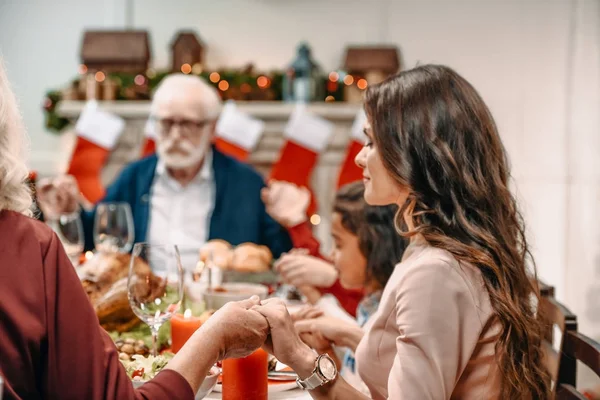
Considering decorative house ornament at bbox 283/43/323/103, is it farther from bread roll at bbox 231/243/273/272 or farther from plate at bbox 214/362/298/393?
plate at bbox 214/362/298/393


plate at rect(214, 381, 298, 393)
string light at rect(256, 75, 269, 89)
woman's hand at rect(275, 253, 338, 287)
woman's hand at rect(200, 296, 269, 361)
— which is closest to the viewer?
woman's hand at rect(200, 296, 269, 361)

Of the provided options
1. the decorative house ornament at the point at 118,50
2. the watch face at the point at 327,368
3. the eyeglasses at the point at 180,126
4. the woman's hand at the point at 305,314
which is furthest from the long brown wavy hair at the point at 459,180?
the decorative house ornament at the point at 118,50

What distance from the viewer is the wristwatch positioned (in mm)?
1160

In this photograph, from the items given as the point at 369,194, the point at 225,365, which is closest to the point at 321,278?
the point at 369,194

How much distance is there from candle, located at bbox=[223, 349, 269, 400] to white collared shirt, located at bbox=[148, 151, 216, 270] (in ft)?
6.61

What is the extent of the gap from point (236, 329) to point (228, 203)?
2118 millimetres

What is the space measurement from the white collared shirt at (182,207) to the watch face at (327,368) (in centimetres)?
199

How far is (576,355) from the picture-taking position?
1.34 m

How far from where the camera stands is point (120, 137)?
4.23 meters

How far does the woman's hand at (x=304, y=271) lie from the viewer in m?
2.03

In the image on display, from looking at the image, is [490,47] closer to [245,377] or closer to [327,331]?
[327,331]

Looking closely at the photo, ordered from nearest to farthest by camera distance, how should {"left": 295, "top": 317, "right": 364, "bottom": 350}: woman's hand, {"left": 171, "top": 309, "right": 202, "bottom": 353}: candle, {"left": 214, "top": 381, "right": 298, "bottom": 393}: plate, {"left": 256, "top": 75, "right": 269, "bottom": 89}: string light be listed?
1. {"left": 214, "top": 381, "right": 298, "bottom": 393}: plate
2. {"left": 171, "top": 309, "right": 202, "bottom": 353}: candle
3. {"left": 295, "top": 317, "right": 364, "bottom": 350}: woman's hand
4. {"left": 256, "top": 75, "right": 269, "bottom": 89}: string light

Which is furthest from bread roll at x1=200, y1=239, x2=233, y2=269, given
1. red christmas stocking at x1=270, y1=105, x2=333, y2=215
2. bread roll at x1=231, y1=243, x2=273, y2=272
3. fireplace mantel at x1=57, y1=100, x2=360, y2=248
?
fireplace mantel at x1=57, y1=100, x2=360, y2=248

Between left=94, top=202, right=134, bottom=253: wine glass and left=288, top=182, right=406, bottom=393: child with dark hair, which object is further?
left=94, top=202, right=134, bottom=253: wine glass
